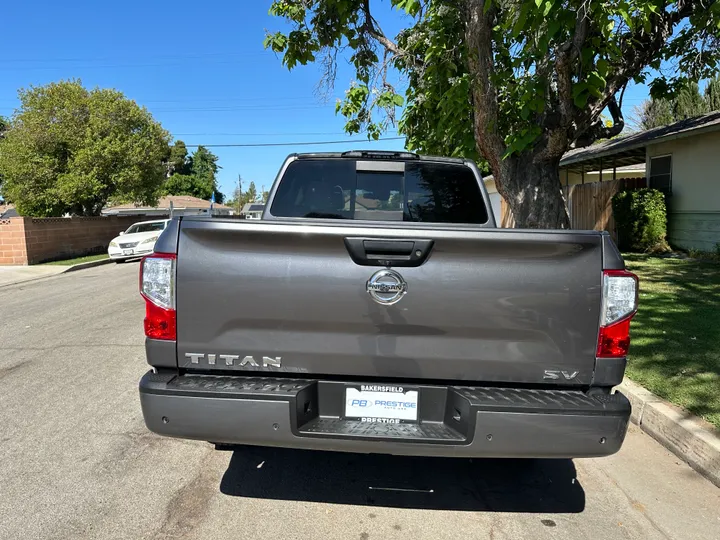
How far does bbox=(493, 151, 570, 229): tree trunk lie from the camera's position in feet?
29.4

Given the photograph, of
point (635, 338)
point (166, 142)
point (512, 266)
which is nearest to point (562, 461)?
point (512, 266)

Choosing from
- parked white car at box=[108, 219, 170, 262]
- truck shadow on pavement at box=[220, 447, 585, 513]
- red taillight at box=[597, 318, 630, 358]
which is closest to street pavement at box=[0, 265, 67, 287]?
parked white car at box=[108, 219, 170, 262]

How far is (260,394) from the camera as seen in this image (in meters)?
2.60

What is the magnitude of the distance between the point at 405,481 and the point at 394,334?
131 centimetres

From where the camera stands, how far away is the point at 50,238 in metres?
19.3

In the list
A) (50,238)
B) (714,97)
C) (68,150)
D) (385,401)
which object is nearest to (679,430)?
(385,401)

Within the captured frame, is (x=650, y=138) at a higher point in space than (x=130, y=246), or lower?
higher

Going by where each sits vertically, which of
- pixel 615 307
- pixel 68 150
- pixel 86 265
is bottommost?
pixel 86 265

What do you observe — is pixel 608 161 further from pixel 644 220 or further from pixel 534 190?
pixel 534 190

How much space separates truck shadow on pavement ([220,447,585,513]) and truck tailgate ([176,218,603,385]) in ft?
3.26

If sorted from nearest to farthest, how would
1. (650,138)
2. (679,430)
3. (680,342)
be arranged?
(679,430) < (680,342) < (650,138)

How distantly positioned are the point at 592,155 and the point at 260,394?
16.7 meters

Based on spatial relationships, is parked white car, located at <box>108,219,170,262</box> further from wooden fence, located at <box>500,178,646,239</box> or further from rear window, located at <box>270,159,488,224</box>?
rear window, located at <box>270,159,488,224</box>

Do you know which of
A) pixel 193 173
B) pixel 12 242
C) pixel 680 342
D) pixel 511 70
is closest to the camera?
pixel 680 342
